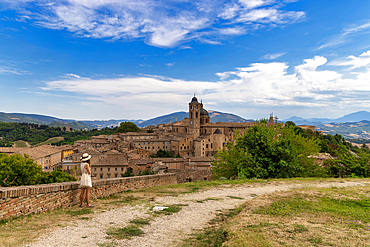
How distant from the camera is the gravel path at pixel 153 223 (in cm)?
483

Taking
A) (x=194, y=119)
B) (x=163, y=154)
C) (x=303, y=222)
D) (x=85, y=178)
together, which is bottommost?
(x=163, y=154)

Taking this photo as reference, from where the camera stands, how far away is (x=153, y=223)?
20.4 ft

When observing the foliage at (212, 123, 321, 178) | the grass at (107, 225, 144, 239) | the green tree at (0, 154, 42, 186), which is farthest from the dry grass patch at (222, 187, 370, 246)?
the green tree at (0, 154, 42, 186)

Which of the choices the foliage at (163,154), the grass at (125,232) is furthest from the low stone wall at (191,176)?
the foliage at (163,154)

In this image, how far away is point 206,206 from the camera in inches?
324

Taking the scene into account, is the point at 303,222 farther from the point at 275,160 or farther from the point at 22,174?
the point at 22,174

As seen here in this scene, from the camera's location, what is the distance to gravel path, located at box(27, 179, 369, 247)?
15.8ft

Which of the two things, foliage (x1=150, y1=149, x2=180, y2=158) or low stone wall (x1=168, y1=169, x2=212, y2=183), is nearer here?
low stone wall (x1=168, y1=169, x2=212, y2=183)

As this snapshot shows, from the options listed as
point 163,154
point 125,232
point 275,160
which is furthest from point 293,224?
point 163,154

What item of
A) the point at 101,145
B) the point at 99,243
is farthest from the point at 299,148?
the point at 101,145

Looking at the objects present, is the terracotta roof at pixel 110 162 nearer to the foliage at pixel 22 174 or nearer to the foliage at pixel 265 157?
the foliage at pixel 22 174

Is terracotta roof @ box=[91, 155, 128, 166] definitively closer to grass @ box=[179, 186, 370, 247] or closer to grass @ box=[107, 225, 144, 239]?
grass @ box=[179, 186, 370, 247]

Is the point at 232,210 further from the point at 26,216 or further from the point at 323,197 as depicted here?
the point at 26,216

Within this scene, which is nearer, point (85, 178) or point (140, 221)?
point (140, 221)
